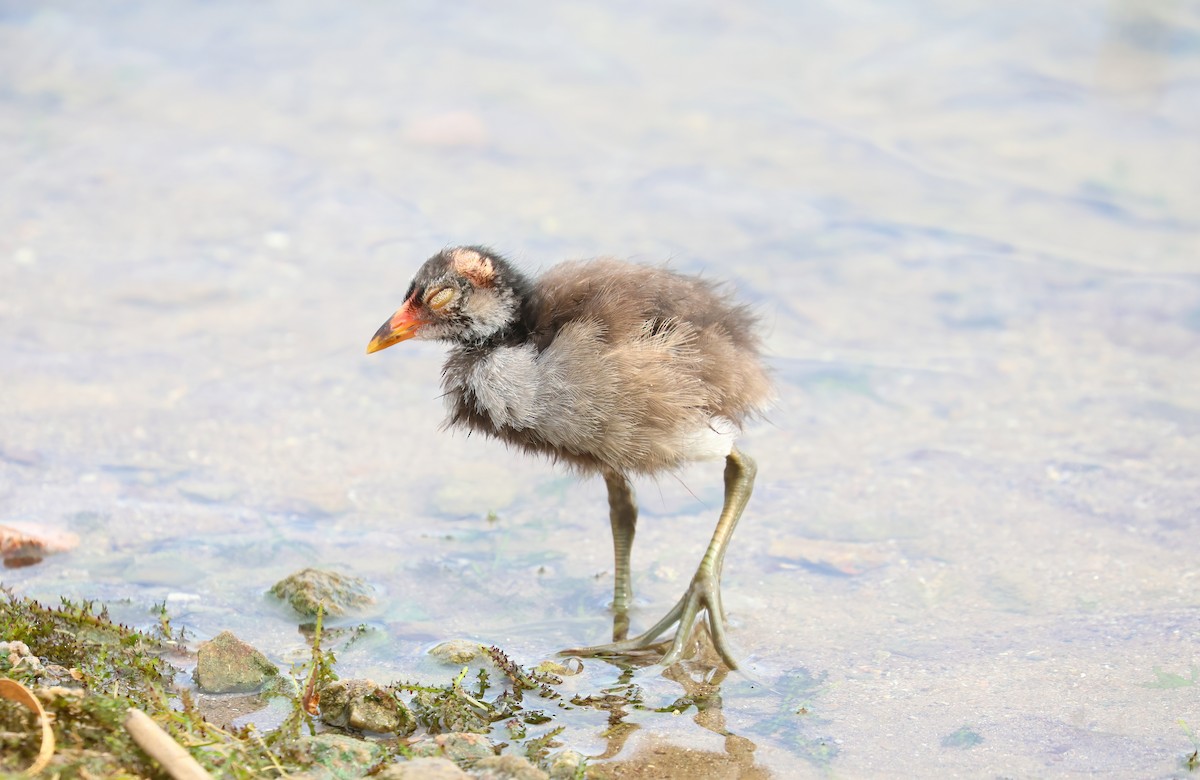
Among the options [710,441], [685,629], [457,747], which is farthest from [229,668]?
[710,441]

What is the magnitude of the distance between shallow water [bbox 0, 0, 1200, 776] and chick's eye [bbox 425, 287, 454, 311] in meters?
0.99

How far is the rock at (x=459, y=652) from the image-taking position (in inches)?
147

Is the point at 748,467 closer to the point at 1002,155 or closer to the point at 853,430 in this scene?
the point at 853,430

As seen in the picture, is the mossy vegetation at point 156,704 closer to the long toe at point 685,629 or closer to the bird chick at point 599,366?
the long toe at point 685,629

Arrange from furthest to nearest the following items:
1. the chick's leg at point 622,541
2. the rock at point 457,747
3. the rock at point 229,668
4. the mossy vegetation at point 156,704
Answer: the chick's leg at point 622,541 → the rock at point 229,668 → the rock at point 457,747 → the mossy vegetation at point 156,704

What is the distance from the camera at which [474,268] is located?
3848 millimetres

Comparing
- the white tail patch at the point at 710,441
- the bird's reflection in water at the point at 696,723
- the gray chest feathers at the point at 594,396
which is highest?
the gray chest feathers at the point at 594,396

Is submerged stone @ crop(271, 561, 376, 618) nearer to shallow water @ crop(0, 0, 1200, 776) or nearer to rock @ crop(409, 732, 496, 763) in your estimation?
shallow water @ crop(0, 0, 1200, 776)

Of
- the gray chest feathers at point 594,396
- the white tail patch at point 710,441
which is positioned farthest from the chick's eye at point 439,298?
the white tail patch at point 710,441

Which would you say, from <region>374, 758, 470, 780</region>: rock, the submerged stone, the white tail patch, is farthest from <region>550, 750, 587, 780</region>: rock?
the submerged stone

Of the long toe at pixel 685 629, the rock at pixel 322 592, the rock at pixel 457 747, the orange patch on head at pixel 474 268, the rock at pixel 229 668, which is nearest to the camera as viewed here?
the rock at pixel 457 747

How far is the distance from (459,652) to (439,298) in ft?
3.30

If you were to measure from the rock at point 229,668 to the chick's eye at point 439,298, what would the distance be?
3.52ft

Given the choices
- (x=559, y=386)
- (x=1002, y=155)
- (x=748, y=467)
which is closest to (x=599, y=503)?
(x=748, y=467)
